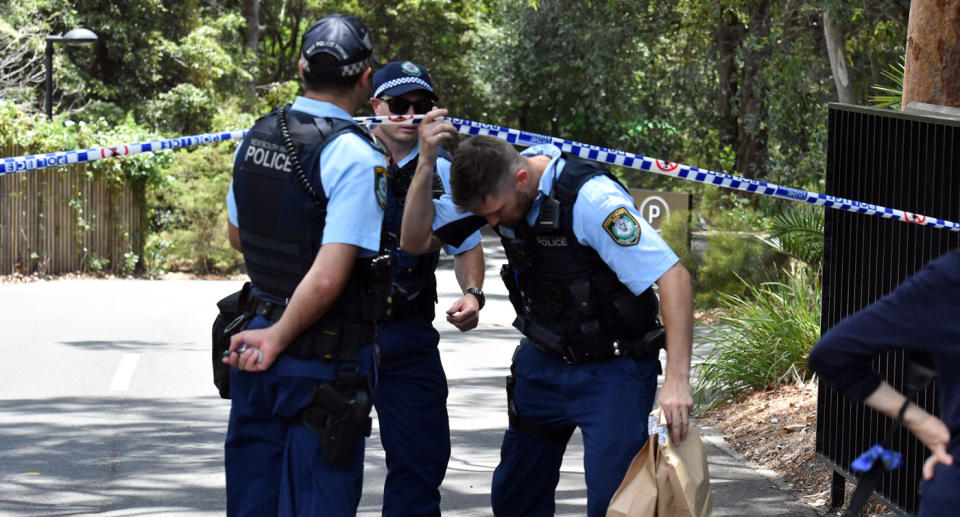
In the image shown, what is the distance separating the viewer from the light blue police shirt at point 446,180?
4887 millimetres

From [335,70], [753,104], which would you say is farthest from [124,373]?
[753,104]

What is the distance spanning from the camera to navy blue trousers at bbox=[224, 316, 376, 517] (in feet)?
11.6

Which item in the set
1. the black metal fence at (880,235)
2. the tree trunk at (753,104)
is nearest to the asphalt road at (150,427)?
the black metal fence at (880,235)

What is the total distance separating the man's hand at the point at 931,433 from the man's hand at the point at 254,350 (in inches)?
69.6

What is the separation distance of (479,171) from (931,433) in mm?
1703

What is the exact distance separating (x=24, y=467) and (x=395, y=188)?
9.84 ft

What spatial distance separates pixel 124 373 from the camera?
9891 mm

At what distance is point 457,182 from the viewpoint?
3.78 meters

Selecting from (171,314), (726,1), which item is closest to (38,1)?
(171,314)

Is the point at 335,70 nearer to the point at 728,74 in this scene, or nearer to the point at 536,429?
the point at 536,429

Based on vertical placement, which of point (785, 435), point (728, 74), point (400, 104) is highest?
point (728, 74)

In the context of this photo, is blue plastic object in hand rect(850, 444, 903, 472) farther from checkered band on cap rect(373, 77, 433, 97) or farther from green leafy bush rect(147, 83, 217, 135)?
green leafy bush rect(147, 83, 217, 135)

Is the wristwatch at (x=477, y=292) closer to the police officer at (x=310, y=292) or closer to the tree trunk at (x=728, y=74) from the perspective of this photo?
the police officer at (x=310, y=292)

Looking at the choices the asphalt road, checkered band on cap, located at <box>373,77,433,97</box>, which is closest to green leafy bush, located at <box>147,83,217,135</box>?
the asphalt road
